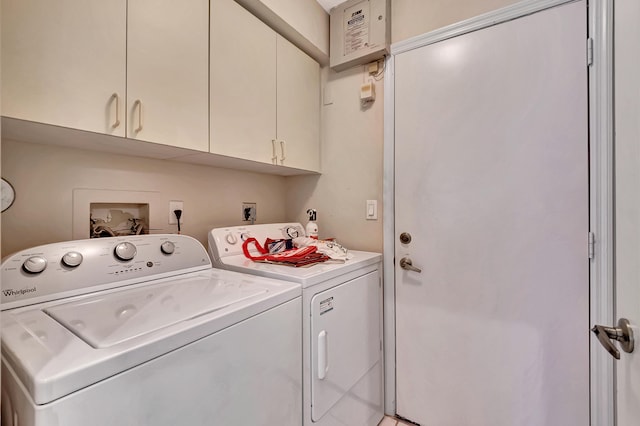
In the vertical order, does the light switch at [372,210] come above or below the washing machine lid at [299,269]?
above

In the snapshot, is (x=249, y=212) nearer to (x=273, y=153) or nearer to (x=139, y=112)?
(x=273, y=153)

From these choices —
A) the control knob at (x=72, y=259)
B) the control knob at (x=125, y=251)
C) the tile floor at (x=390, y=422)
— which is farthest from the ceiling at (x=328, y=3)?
the tile floor at (x=390, y=422)

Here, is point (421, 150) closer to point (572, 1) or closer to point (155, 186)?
point (572, 1)

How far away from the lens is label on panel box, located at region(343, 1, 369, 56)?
1.71m

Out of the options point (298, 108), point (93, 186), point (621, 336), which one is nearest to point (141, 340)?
point (93, 186)

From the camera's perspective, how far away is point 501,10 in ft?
4.53

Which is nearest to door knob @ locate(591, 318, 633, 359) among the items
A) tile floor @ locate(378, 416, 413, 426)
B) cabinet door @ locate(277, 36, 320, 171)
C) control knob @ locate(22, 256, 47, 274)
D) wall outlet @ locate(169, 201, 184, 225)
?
tile floor @ locate(378, 416, 413, 426)

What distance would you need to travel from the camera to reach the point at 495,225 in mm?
1410

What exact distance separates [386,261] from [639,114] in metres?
1.26

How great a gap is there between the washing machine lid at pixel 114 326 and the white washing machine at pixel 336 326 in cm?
16

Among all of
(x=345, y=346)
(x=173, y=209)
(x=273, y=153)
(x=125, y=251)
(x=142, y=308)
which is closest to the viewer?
(x=142, y=308)

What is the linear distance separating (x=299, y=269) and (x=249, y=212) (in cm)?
79

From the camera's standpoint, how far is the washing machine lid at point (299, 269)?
1141 mm

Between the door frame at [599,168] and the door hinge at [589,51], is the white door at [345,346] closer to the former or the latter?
the door frame at [599,168]
